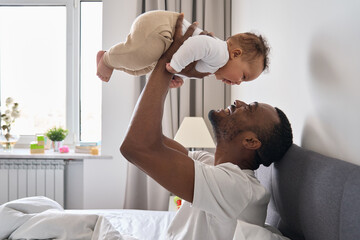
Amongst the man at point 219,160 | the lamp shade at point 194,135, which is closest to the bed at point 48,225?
the man at point 219,160

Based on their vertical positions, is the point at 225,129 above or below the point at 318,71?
below

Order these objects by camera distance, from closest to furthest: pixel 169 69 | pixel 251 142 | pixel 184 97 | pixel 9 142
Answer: pixel 169 69, pixel 251 142, pixel 184 97, pixel 9 142

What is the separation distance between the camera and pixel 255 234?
1.08 metres

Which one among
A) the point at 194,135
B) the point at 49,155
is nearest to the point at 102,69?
the point at 194,135

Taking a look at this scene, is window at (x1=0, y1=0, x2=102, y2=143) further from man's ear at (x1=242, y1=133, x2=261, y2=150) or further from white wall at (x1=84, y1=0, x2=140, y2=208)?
man's ear at (x1=242, y1=133, x2=261, y2=150)

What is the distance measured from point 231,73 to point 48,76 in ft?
9.28

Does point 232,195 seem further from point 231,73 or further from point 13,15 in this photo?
point 13,15

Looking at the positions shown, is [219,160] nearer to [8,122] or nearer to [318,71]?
[318,71]

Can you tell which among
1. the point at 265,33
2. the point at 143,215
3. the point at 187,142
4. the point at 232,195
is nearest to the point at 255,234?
the point at 232,195

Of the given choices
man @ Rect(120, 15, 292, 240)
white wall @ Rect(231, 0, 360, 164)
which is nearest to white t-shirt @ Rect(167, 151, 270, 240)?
man @ Rect(120, 15, 292, 240)

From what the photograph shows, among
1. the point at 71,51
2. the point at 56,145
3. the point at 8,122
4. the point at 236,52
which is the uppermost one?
the point at 71,51

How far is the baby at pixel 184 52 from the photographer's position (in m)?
1.27

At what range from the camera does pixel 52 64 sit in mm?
3807

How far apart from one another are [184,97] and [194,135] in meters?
0.57
